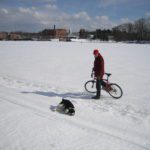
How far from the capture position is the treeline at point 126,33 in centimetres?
8096

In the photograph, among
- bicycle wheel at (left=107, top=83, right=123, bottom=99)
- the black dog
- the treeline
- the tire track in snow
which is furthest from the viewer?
the treeline

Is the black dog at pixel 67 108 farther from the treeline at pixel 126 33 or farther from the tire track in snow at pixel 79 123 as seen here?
the treeline at pixel 126 33

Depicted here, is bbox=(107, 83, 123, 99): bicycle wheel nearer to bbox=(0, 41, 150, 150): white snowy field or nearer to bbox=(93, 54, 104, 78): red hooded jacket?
bbox=(0, 41, 150, 150): white snowy field

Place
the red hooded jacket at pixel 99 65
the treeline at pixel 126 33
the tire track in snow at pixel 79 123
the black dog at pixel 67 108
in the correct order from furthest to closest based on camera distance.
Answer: the treeline at pixel 126 33, the red hooded jacket at pixel 99 65, the black dog at pixel 67 108, the tire track in snow at pixel 79 123

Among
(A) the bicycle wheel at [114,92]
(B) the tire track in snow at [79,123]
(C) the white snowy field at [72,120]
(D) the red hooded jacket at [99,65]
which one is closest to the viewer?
(C) the white snowy field at [72,120]

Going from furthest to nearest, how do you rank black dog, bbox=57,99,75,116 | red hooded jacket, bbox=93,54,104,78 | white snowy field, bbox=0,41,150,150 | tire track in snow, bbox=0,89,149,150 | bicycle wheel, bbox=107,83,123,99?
bicycle wheel, bbox=107,83,123,99
red hooded jacket, bbox=93,54,104,78
black dog, bbox=57,99,75,116
tire track in snow, bbox=0,89,149,150
white snowy field, bbox=0,41,150,150

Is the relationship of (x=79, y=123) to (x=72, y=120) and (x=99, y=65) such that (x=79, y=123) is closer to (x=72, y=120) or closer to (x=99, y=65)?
(x=72, y=120)

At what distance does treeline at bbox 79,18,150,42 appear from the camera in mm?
80963

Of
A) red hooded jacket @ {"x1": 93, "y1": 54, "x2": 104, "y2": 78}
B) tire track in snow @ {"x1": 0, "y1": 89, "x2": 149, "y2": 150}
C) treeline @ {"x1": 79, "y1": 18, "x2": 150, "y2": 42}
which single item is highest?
treeline @ {"x1": 79, "y1": 18, "x2": 150, "y2": 42}

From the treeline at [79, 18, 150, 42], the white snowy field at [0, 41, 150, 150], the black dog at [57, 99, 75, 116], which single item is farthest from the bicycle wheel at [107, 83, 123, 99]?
the treeline at [79, 18, 150, 42]

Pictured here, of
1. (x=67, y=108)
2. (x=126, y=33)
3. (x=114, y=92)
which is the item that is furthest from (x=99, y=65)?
(x=126, y=33)

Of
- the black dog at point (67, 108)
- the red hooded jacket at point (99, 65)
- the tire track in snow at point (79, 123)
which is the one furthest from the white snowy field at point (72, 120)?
the red hooded jacket at point (99, 65)

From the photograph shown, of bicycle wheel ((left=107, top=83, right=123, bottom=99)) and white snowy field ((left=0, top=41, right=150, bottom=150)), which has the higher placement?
bicycle wheel ((left=107, top=83, right=123, bottom=99))

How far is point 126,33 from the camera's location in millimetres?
87688
